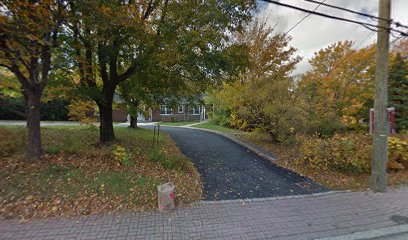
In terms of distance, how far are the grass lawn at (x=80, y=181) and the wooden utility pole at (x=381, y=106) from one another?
15.9 ft

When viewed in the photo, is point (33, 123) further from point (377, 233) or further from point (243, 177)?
point (377, 233)

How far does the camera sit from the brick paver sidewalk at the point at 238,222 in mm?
3629

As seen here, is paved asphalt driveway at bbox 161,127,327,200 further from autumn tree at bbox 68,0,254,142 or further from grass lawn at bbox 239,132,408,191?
autumn tree at bbox 68,0,254,142

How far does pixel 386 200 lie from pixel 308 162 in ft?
8.41

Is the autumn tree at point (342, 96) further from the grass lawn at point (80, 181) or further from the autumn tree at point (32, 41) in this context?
the autumn tree at point (32, 41)

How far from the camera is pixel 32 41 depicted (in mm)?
5102

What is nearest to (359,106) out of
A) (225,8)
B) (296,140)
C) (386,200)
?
(296,140)

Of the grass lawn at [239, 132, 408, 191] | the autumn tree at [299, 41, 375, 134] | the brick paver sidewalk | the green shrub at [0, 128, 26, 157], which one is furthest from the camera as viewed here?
the autumn tree at [299, 41, 375, 134]

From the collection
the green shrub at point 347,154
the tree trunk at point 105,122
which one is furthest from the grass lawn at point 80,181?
the green shrub at point 347,154

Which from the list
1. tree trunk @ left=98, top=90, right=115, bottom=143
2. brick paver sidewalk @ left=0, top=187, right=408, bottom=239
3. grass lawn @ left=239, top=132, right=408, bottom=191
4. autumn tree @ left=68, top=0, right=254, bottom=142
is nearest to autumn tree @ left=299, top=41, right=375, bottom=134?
grass lawn @ left=239, top=132, right=408, bottom=191

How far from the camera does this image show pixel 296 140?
368 inches

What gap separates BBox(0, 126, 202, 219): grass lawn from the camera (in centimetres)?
436

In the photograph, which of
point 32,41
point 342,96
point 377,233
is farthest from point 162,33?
point 342,96

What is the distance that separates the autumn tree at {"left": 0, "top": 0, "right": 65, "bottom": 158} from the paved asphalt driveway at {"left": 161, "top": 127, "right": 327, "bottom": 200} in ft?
16.5
